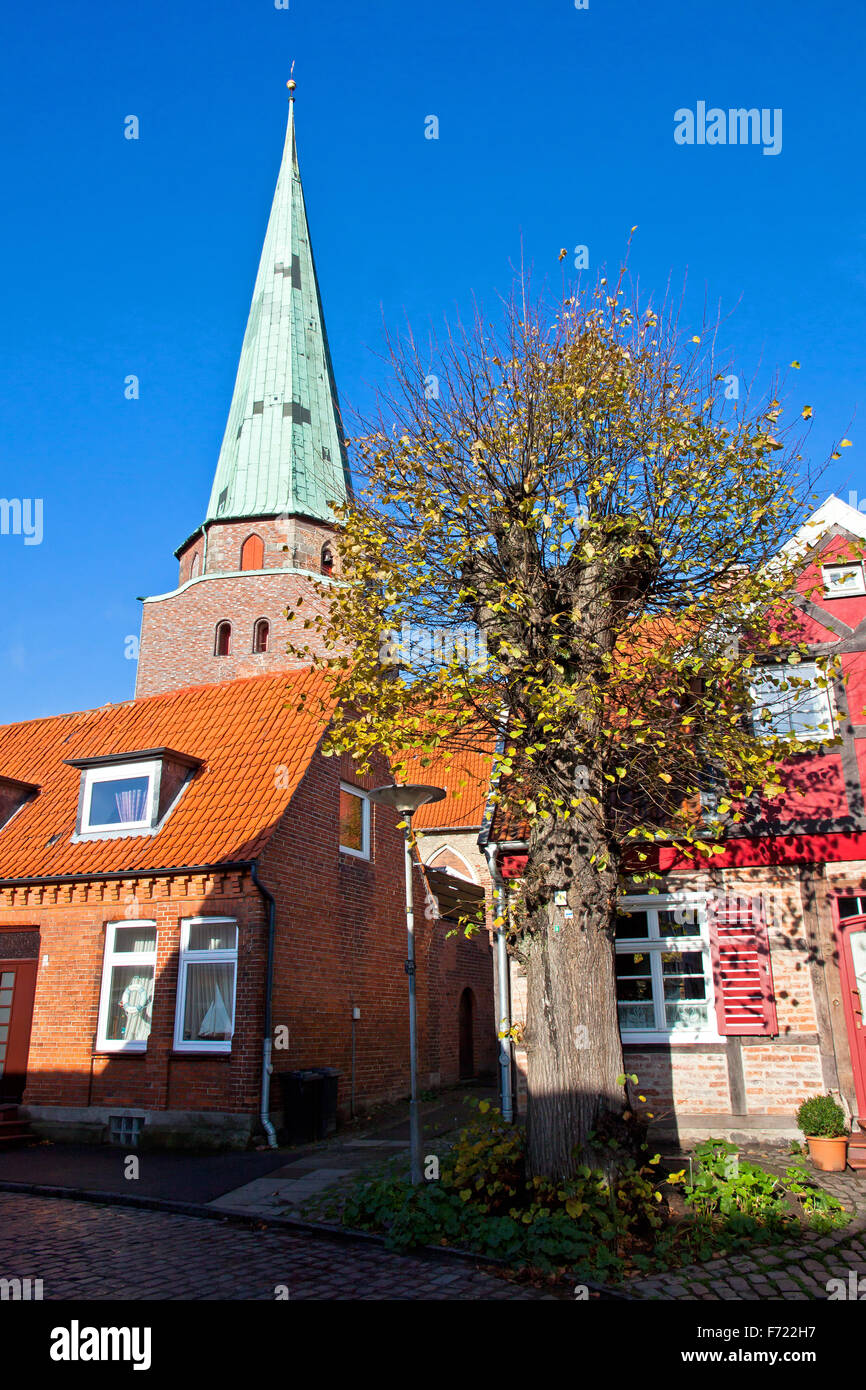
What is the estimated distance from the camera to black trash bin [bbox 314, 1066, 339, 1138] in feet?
44.2

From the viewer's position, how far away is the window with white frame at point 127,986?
549 inches

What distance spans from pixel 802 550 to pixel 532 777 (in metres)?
5.84

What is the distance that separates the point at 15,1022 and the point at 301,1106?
5142mm

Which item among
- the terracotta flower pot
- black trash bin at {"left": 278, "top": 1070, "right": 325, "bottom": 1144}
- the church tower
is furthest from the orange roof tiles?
the terracotta flower pot

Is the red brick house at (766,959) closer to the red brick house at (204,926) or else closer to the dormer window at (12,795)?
the red brick house at (204,926)

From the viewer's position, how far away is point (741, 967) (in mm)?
11469

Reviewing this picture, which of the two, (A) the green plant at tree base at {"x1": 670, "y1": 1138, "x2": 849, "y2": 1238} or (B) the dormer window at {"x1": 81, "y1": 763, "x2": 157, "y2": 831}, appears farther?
(B) the dormer window at {"x1": 81, "y1": 763, "x2": 157, "y2": 831}

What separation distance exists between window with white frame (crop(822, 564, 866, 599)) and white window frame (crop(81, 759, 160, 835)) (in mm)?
10681

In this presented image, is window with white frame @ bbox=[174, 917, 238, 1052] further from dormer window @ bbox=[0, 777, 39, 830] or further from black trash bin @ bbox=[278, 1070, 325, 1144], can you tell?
dormer window @ bbox=[0, 777, 39, 830]

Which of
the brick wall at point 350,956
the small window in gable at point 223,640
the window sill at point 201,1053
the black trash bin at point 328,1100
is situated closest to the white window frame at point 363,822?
the brick wall at point 350,956

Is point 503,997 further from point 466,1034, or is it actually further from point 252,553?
point 252,553

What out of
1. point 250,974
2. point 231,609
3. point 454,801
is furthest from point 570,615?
point 231,609
